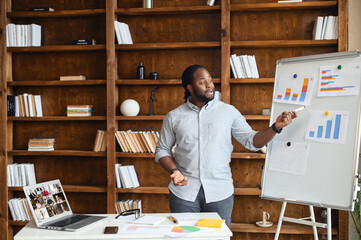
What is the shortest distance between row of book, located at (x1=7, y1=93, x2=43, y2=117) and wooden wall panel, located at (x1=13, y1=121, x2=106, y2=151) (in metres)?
0.22

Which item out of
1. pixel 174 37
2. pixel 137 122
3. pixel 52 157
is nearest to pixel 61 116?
pixel 52 157

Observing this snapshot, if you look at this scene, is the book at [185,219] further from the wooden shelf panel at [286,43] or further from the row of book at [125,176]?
the wooden shelf panel at [286,43]

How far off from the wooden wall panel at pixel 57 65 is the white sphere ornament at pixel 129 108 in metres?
0.46

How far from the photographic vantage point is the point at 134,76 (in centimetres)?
384

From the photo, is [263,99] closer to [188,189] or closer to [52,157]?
[188,189]

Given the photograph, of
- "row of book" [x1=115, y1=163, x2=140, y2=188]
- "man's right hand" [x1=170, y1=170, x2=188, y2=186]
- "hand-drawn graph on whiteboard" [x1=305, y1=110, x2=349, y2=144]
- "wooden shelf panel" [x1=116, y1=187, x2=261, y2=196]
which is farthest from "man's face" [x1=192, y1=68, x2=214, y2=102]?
"row of book" [x1=115, y1=163, x2=140, y2=188]

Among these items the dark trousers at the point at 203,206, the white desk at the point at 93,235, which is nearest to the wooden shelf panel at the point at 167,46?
the dark trousers at the point at 203,206

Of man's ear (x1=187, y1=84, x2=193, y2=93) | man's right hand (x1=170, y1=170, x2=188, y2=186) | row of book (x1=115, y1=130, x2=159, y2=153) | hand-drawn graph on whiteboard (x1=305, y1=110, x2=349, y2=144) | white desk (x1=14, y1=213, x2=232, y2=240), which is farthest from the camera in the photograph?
row of book (x1=115, y1=130, x2=159, y2=153)

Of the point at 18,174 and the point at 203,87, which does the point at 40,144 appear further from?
the point at 203,87

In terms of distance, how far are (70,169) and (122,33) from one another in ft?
5.25

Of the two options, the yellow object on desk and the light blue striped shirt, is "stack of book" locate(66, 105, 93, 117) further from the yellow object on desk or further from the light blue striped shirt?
the yellow object on desk

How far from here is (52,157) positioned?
3.97m

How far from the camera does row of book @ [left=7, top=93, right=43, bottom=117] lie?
12.4 ft

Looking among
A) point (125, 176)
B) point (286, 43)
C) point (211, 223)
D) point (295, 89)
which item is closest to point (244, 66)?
point (286, 43)
